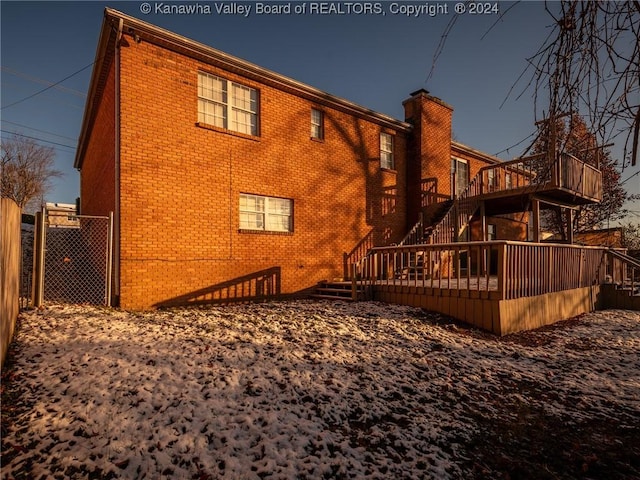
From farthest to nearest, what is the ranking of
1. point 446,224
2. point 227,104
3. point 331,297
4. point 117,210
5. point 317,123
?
1. point 446,224
2. point 317,123
3. point 331,297
4. point 227,104
5. point 117,210

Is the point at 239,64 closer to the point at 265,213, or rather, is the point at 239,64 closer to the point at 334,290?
the point at 265,213

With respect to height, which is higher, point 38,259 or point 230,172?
point 230,172

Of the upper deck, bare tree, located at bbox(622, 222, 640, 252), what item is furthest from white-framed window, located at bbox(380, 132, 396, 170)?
bare tree, located at bbox(622, 222, 640, 252)

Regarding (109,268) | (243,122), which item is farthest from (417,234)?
(109,268)

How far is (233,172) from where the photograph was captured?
9.94m

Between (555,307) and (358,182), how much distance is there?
752 cm

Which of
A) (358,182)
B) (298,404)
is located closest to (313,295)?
(358,182)

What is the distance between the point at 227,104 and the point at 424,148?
28.6 ft

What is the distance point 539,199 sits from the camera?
13.5 m

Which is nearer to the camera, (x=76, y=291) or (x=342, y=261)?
(x=76, y=291)

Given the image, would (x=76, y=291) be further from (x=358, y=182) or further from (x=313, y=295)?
(x=358, y=182)

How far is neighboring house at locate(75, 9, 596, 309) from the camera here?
8320mm

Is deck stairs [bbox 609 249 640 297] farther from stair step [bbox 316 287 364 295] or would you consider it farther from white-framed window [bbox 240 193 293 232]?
white-framed window [bbox 240 193 293 232]

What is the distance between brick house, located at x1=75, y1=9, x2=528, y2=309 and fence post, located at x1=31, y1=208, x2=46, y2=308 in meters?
1.39
